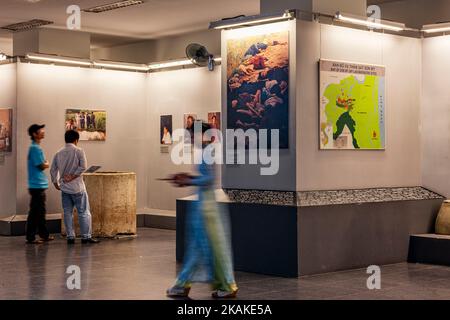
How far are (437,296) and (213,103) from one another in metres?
8.85

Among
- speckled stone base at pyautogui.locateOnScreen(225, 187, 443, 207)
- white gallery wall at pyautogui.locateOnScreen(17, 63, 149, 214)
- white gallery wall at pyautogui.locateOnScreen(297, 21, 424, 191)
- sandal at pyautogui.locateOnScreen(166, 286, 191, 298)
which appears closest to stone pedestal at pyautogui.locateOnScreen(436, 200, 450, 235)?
speckled stone base at pyautogui.locateOnScreen(225, 187, 443, 207)

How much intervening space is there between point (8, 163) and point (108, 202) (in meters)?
2.90

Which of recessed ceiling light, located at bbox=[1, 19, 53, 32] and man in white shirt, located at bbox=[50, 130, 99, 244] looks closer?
man in white shirt, located at bbox=[50, 130, 99, 244]

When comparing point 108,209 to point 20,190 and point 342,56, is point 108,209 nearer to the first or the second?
point 20,190

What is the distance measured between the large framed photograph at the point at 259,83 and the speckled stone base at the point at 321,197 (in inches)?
25.8

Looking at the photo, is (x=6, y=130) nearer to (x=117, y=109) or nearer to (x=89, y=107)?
(x=89, y=107)

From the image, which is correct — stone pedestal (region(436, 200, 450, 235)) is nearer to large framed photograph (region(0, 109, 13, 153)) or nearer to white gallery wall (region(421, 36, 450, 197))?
white gallery wall (region(421, 36, 450, 197))

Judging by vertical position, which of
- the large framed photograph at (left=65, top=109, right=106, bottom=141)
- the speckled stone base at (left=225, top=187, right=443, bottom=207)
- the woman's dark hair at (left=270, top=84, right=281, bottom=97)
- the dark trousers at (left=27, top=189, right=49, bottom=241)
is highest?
the woman's dark hair at (left=270, top=84, right=281, bottom=97)

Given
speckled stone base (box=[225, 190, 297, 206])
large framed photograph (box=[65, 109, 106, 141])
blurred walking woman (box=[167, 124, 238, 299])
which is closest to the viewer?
blurred walking woman (box=[167, 124, 238, 299])

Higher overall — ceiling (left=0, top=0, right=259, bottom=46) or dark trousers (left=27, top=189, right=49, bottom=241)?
ceiling (left=0, top=0, right=259, bottom=46)

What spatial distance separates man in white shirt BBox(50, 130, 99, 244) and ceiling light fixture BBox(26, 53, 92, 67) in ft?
11.1

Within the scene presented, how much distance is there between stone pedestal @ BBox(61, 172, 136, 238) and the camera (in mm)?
14836

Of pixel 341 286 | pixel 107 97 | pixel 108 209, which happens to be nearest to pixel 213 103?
pixel 107 97

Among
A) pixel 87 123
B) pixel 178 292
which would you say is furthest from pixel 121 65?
pixel 178 292
